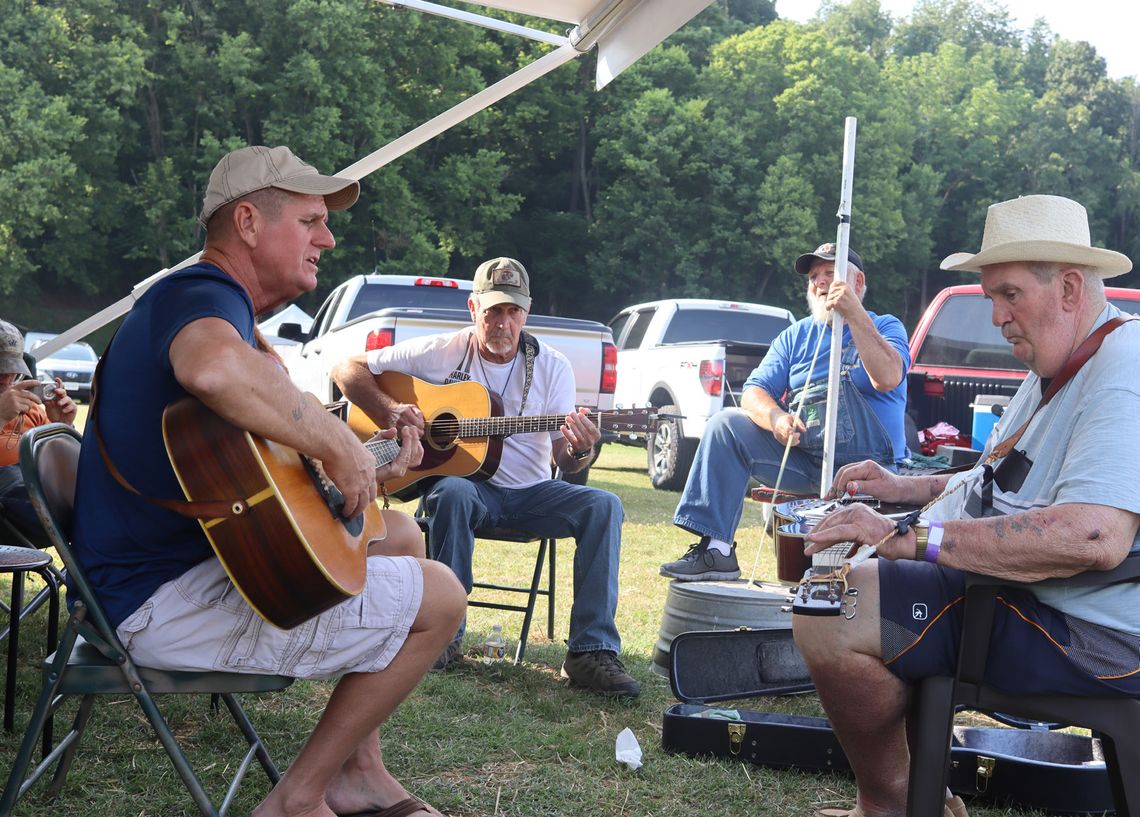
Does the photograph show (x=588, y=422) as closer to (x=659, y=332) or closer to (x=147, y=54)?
(x=659, y=332)

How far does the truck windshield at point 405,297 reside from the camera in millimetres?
11469

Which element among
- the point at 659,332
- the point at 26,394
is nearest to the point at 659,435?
the point at 659,332

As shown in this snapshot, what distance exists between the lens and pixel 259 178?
259 cm

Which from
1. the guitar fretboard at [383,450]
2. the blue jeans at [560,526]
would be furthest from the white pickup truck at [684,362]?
the guitar fretboard at [383,450]

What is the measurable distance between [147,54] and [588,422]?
31419mm

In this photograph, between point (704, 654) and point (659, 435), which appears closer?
point (704, 654)

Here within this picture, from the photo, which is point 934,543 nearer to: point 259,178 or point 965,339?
point 259,178

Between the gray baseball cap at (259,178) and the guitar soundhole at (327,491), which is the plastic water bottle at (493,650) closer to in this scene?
the guitar soundhole at (327,491)

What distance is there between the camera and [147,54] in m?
31.8

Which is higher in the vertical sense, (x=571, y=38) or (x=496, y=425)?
(x=571, y=38)

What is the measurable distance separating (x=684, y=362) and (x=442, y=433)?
22.5ft

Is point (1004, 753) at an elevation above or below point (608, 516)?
below

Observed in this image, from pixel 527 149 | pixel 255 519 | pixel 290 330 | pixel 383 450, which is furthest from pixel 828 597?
pixel 527 149

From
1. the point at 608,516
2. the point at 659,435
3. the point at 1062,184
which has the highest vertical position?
the point at 1062,184
